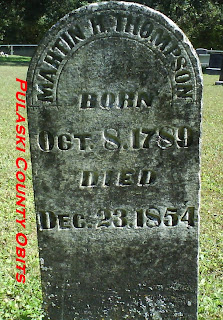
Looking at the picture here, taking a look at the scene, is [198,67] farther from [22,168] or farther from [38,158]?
[22,168]

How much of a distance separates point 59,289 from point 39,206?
63cm

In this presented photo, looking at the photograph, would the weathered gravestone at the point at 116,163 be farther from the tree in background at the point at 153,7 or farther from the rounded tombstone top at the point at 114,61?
the tree in background at the point at 153,7

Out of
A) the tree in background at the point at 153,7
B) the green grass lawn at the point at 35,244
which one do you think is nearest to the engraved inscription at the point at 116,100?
the green grass lawn at the point at 35,244

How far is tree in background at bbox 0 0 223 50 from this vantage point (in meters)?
30.2

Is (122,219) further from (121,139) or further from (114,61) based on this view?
(114,61)

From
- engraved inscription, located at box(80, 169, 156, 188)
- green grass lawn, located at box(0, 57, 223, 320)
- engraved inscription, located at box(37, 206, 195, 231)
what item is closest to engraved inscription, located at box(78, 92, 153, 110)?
engraved inscription, located at box(80, 169, 156, 188)

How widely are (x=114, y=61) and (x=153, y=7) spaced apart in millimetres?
29946

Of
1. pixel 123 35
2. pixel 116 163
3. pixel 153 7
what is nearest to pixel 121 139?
pixel 116 163

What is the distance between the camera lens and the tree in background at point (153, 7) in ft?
98.9

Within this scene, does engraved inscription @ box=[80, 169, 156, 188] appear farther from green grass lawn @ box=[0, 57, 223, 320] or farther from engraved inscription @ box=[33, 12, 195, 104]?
green grass lawn @ box=[0, 57, 223, 320]

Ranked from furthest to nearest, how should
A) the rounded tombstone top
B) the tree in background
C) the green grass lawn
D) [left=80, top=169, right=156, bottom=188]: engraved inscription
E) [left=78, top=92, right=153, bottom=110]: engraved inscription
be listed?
the tree in background → the green grass lawn → [left=80, top=169, right=156, bottom=188]: engraved inscription → [left=78, top=92, right=153, bottom=110]: engraved inscription → the rounded tombstone top

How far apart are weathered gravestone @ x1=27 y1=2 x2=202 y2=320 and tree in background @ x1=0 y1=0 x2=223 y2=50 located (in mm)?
28642

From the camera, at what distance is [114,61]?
2297 millimetres

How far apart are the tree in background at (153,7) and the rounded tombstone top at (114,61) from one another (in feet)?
93.9
